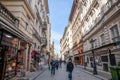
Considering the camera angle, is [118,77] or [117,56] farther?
[117,56]

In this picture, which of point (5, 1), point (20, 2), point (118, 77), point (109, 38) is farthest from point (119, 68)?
point (5, 1)

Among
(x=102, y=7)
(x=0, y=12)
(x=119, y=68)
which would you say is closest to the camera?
(x=119, y=68)

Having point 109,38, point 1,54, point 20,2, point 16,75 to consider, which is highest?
point 20,2

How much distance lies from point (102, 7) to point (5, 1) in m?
13.3

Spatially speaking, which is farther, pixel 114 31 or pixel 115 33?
pixel 114 31

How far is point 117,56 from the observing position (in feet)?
45.8

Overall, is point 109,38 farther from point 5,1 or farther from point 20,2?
point 5,1

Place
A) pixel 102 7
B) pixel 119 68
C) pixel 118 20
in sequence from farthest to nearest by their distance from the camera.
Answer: pixel 102 7, pixel 118 20, pixel 119 68

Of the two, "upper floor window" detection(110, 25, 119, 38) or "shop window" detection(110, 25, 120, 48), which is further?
"upper floor window" detection(110, 25, 119, 38)

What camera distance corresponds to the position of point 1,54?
9.11 m

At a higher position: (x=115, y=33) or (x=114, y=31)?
(x=114, y=31)

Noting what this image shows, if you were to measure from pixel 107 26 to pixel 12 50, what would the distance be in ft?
41.2

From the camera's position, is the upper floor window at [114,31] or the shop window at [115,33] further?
the upper floor window at [114,31]

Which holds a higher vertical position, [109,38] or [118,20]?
[118,20]
